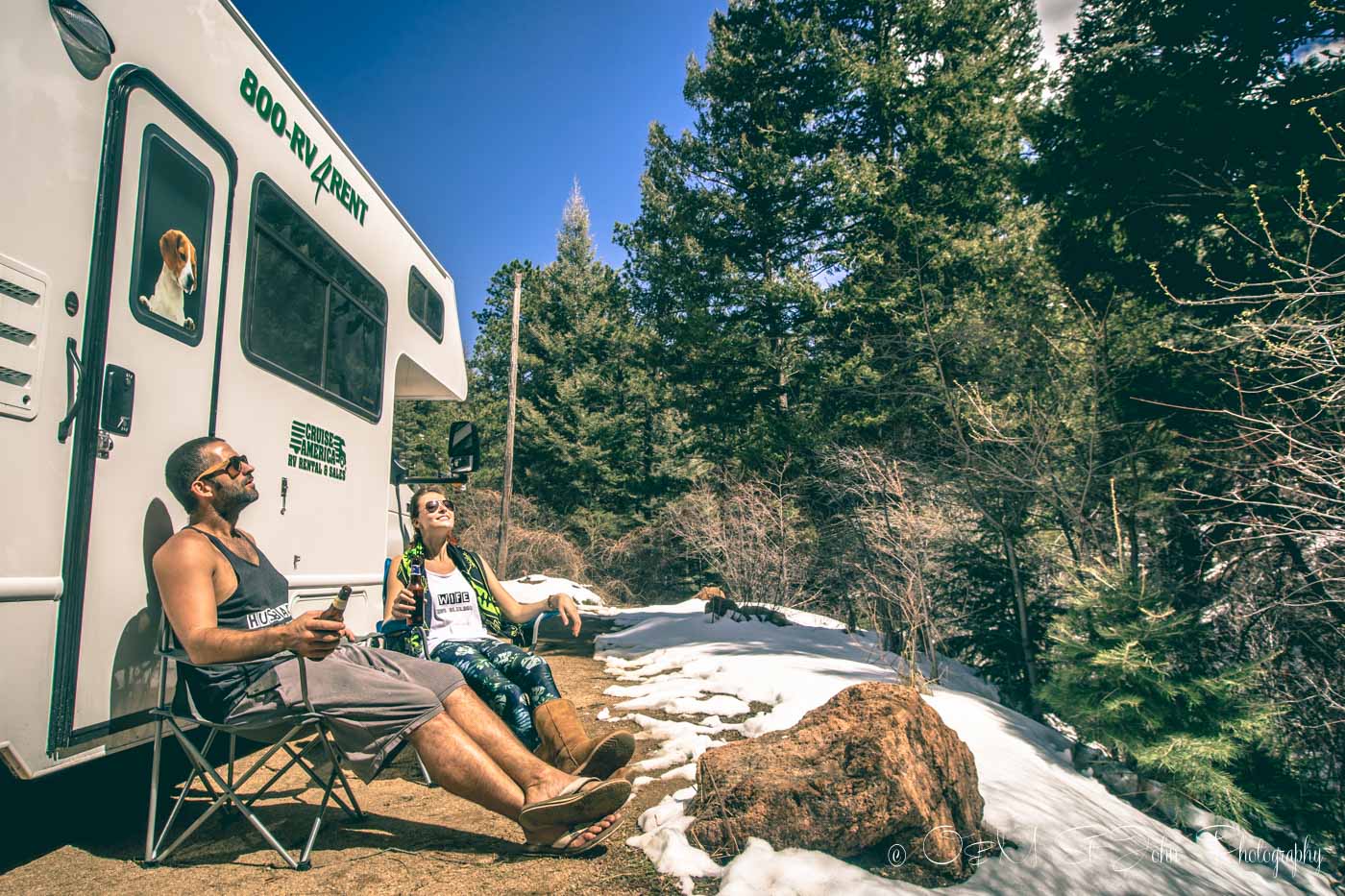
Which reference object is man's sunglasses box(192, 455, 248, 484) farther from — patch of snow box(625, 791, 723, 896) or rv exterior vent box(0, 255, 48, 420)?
patch of snow box(625, 791, 723, 896)

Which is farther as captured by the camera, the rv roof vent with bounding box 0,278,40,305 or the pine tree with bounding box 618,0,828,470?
the pine tree with bounding box 618,0,828,470

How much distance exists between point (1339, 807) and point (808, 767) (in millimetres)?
3599

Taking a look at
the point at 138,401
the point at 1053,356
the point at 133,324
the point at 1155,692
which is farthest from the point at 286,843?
the point at 1053,356

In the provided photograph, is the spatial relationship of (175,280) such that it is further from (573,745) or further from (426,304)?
(426,304)

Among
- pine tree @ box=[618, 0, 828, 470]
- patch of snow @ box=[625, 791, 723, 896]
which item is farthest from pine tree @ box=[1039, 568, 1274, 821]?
pine tree @ box=[618, 0, 828, 470]

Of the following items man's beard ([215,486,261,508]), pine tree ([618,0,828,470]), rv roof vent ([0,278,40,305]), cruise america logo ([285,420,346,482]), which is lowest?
man's beard ([215,486,261,508])

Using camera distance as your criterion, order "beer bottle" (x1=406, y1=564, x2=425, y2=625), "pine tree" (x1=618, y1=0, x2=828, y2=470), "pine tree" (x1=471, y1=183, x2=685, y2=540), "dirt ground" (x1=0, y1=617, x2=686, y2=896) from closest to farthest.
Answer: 1. "dirt ground" (x1=0, y1=617, x2=686, y2=896)
2. "beer bottle" (x1=406, y1=564, x2=425, y2=625)
3. "pine tree" (x1=618, y1=0, x2=828, y2=470)
4. "pine tree" (x1=471, y1=183, x2=685, y2=540)

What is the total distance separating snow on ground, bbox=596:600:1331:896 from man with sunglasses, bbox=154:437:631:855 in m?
0.44

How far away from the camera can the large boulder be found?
8.64 feet

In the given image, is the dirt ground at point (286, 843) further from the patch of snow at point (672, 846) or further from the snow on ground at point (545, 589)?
the snow on ground at point (545, 589)

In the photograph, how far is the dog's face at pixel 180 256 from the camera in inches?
103

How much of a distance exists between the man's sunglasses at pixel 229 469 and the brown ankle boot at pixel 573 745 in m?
1.43

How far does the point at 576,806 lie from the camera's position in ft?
8.20

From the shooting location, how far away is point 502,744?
2.65 m
